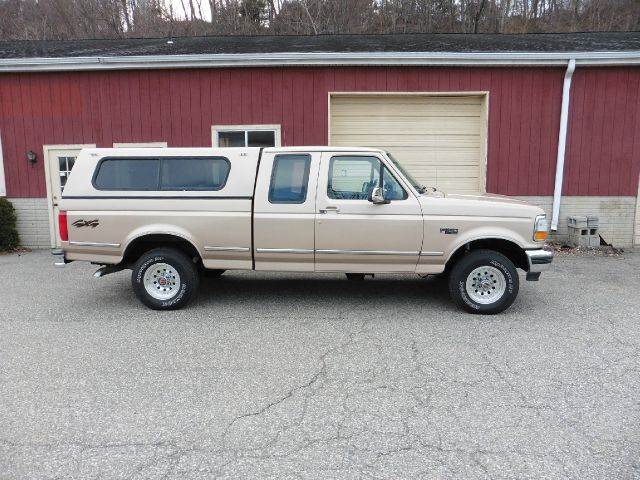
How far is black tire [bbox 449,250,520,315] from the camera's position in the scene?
19.0 ft

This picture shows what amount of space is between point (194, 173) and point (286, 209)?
1.23 metres

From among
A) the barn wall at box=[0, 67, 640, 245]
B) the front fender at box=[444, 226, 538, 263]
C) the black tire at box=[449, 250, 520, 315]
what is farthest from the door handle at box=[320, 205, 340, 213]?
the barn wall at box=[0, 67, 640, 245]

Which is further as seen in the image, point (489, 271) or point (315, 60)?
point (315, 60)

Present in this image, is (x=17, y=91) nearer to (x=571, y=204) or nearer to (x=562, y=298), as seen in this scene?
(x=562, y=298)

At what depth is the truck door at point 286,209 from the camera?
5.87 meters

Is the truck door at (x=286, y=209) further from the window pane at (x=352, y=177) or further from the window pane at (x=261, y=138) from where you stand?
the window pane at (x=261, y=138)

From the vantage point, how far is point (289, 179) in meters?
5.95

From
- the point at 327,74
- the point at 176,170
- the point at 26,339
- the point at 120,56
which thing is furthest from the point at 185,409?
the point at 120,56

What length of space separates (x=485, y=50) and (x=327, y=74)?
3271 millimetres

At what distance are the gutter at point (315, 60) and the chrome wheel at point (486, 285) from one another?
572cm

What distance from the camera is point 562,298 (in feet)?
21.8

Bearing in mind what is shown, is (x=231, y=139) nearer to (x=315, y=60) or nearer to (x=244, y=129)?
(x=244, y=129)

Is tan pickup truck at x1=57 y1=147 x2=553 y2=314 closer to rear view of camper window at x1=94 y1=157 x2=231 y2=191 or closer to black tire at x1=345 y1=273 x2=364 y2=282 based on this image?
rear view of camper window at x1=94 y1=157 x2=231 y2=191

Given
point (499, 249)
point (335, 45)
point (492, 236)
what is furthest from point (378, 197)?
point (335, 45)
